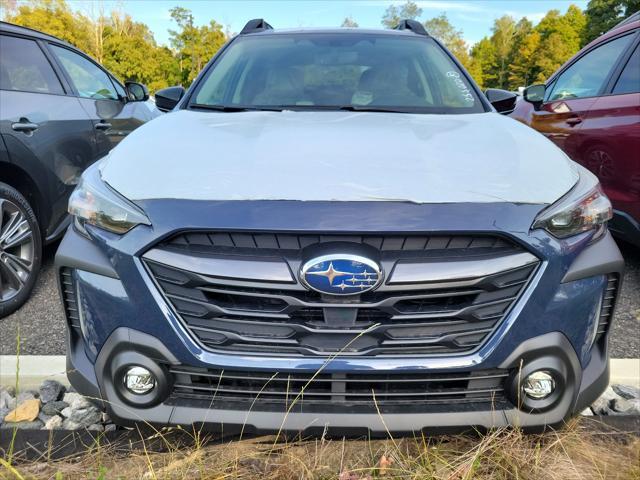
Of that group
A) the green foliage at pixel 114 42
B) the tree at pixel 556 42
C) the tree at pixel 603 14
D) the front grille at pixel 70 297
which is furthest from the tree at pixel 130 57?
the front grille at pixel 70 297

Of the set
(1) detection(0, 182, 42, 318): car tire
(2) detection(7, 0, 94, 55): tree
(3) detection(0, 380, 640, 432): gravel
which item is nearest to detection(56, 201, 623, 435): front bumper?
(3) detection(0, 380, 640, 432): gravel

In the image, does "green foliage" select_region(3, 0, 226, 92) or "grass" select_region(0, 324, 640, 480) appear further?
"green foliage" select_region(3, 0, 226, 92)

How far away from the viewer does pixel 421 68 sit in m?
3.11

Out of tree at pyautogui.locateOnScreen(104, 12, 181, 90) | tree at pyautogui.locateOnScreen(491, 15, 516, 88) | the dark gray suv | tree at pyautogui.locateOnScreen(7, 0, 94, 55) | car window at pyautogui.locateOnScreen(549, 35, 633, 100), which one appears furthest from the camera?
tree at pyautogui.locateOnScreen(491, 15, 516, 88)

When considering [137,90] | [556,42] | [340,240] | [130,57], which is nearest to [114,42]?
[130,57]

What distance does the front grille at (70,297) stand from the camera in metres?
1.80

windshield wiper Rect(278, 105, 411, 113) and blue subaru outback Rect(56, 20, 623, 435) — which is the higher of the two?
windshield wiper Rect(278, 105, 411, 113)

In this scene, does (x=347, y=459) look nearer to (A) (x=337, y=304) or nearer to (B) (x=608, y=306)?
(A) (x=337, y=304)

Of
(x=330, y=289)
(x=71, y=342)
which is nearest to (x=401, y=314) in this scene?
(x=330, y=289)

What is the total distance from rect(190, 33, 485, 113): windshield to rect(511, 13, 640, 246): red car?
1.32 meters

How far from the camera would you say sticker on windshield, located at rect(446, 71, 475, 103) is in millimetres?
2836

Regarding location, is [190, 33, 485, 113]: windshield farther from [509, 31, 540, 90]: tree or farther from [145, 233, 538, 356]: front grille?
[509, 31, 540, 90]: tree

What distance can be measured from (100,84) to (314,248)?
13.3 ft

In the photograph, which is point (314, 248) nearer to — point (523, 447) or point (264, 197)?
point (264, 197)
